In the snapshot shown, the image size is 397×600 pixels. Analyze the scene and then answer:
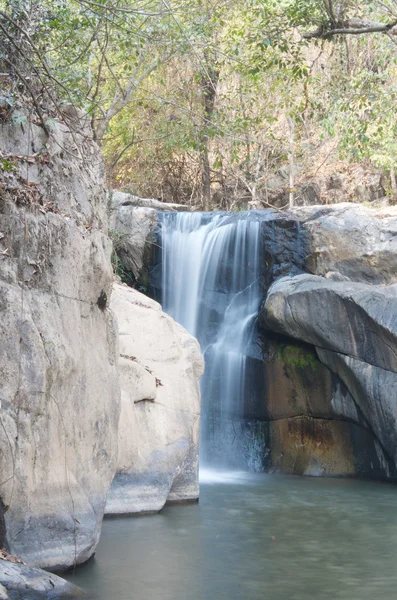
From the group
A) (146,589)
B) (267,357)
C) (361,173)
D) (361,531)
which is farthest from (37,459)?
(361,173)

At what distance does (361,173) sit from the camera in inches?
939

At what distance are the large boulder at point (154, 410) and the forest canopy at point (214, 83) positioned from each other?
267 cm

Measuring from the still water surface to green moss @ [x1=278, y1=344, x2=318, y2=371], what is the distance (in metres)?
3.53

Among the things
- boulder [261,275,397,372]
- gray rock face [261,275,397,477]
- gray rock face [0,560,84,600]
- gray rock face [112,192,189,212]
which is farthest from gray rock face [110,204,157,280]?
gray rock face [0,560,84,600]

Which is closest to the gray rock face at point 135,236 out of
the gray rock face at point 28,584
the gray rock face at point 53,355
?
the gray rock face at point 53,355

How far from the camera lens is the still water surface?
6.41 meters

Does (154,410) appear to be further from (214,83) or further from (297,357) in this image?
(214,83)

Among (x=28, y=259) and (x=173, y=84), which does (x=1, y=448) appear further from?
(x=173, y=84)

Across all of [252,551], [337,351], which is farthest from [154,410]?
[337,351]

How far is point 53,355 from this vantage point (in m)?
6.25

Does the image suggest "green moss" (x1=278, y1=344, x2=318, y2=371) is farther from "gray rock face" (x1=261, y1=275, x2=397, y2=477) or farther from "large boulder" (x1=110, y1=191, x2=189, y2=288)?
"large boulder" (x1=110, y1=191, x2=189, y2=288)

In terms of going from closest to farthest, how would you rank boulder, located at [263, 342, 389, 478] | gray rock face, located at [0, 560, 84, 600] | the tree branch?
gray rock face, located at [0, 560, 84, 600] → the tree branch → boulder, located at [263, 342, 389, 478]

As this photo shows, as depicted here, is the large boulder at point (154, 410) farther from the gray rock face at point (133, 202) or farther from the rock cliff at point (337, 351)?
the gray rock face at point (133, 202)

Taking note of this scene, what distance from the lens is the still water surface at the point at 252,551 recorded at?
6.41m
